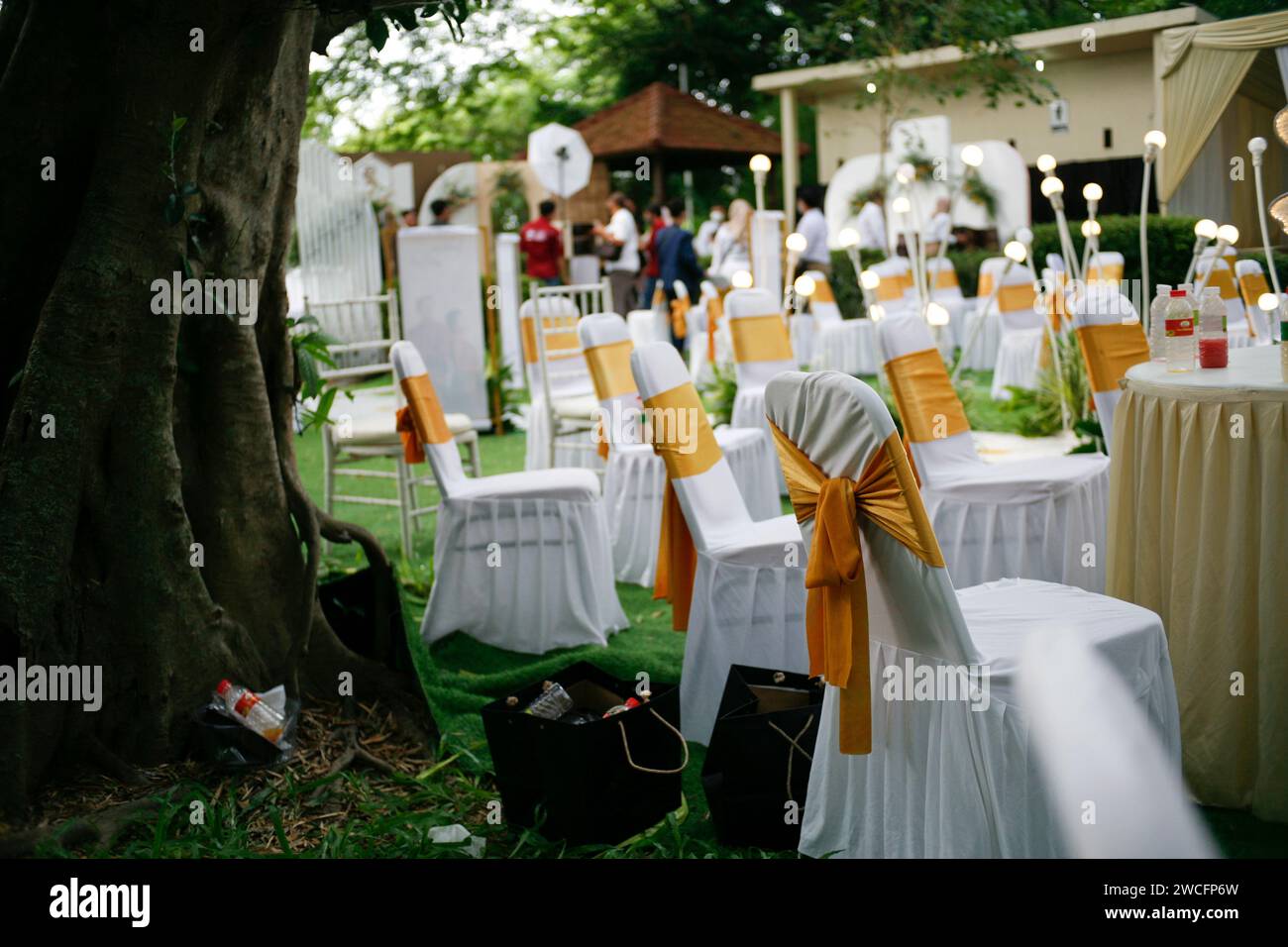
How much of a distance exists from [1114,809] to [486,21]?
60.3 ft

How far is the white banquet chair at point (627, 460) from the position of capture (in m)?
4.87

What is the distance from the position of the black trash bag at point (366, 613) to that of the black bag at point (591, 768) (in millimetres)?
909

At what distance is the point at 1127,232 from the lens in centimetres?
920

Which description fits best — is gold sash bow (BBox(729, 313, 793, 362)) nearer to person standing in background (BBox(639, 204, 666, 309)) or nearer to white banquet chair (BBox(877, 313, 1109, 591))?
white banquet chair (BBox(877, 313, 1109, 591))

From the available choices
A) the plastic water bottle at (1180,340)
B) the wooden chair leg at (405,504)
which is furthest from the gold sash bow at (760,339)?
the plastic water bottle at (1180,340)

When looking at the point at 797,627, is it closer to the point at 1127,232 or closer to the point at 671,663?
the point at 671,663

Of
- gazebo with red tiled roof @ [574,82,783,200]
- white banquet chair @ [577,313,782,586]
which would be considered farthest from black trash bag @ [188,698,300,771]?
gazebo with red tiled roof @ [574,82,783,200]

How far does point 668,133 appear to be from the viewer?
50.2 feet

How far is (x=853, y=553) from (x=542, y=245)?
30.7 ft

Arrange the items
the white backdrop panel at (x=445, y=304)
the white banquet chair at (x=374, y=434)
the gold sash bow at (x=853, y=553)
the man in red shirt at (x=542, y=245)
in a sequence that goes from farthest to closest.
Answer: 1. the man in red shirt at (x=542, y=245)
2. the white backdrop panel at (x=445, y=304)
3. the white banquet chair at (x=374, y=434)
4. the gold sash bow at (x=853, y=553)

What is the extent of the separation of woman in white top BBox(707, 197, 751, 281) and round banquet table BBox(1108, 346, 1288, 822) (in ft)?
26.1

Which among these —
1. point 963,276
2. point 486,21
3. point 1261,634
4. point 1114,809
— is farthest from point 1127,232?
point 486,21

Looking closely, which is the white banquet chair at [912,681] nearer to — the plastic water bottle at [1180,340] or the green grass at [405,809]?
the green grass at [405,809]

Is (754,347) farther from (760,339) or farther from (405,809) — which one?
(405,809)
